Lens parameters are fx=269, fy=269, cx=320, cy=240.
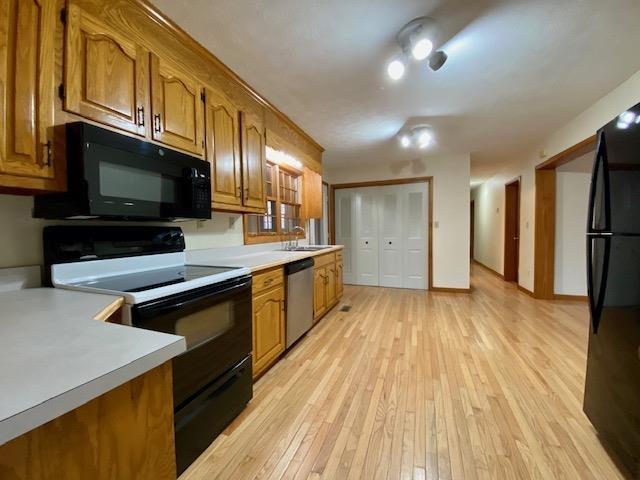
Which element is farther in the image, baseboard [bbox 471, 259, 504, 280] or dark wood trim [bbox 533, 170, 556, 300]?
baseboard [bbox 471, 259, 504, 280]

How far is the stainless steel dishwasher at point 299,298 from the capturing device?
7.78 ft

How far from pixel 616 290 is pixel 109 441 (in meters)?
1.92

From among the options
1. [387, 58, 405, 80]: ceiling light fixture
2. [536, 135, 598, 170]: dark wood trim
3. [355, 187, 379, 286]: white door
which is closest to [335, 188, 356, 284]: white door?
[355, 187, 379, 286]: white door

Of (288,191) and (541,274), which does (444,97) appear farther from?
(541,274)

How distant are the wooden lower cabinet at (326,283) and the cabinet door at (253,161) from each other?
104 centimetres

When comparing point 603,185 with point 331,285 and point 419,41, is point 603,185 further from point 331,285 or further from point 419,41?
point 331,285

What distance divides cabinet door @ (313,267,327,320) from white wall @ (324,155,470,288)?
2421mm

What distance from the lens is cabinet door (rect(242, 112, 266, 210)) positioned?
89.8 inches

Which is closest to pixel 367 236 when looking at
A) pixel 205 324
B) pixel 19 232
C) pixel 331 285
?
pixel 331 285

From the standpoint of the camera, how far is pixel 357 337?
278cm

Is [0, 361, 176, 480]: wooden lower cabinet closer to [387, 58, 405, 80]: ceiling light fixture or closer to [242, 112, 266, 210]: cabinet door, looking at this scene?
[242, 112, 266, 210]: cabinet door

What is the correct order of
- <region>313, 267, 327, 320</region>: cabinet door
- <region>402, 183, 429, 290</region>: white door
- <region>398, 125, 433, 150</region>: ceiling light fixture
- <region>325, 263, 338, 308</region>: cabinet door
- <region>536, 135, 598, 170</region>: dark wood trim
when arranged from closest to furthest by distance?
<region>536, 135, 598, 170</region>: dark wood trim < <region>313, 267, 327, 320</region>: cabinet door < <region>398, 125, 433, 150</region>: ceiling light fixture < <region>325, 263, 338, 308</region>: cabinet door < <region>402, 183, 429, 290</region>: white door

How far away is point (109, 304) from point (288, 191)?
294 cm

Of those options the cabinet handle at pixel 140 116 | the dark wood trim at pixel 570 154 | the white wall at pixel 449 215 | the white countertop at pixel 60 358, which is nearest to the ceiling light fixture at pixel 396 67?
the cabinet handle at pixel 140 116
